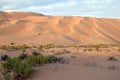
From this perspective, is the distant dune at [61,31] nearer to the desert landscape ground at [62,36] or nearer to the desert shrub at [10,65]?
the desert landscape ground at [62,36]

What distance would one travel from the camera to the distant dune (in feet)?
154

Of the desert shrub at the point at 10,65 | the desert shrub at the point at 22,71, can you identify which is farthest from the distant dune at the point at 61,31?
the desert shrub at the point at 22,71

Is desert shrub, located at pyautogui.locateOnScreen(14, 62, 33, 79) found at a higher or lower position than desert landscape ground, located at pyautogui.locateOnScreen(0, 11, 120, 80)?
higher

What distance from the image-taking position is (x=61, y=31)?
57.1m

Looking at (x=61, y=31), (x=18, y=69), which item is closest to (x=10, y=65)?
(x=18, y=69)

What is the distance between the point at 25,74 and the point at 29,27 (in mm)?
46561

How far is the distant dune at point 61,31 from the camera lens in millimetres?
46906

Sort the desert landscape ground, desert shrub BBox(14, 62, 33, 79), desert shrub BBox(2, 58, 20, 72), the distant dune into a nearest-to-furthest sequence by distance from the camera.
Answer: desert shrub BBox(14, 62, 33, 79), desert shrub BBox(2, 58, 20, 72), the desert landscape ground, the distant dune

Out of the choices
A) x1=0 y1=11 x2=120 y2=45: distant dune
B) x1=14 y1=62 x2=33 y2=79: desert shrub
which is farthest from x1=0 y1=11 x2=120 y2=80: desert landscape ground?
x1=14 y1=62 x2=33 y2=79: desert shrub

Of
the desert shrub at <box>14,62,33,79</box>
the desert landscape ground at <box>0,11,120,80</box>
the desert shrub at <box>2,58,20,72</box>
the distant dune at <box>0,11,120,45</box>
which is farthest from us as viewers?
the distant dune at <box>0,11,120,45</box>

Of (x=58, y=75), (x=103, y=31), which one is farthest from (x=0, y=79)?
(x=103, y=31)

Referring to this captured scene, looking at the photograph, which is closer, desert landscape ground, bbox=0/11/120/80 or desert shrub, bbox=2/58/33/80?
desert shrub, bbox=2/58/33/80

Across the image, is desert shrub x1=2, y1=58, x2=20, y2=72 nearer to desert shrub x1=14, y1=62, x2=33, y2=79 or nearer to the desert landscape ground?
desert shrub x1=14, y1=62, x2=33, y2=79

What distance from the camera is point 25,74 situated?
11500 mm
